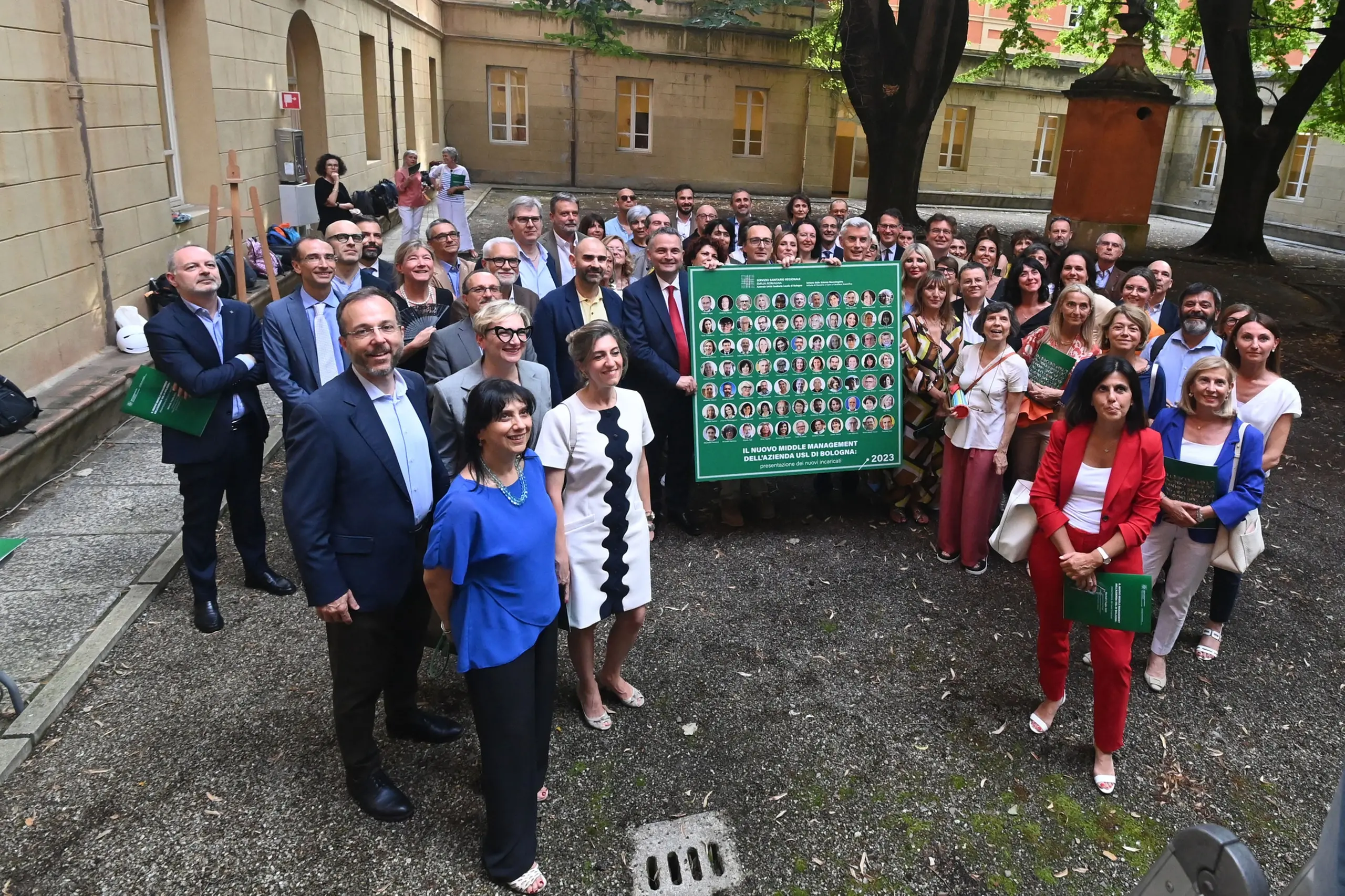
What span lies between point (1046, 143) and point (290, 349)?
32.0m

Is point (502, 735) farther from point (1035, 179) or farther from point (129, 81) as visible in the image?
point (1035, 179)

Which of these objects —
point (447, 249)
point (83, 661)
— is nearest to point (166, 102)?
point (447, 249)

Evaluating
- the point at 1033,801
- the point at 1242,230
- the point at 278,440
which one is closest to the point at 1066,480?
the point at 1033,801

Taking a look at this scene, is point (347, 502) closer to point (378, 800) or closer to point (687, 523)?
point (378, 800)

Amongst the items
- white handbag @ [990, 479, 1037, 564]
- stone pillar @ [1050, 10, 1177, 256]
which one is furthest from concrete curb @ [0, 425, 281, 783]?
stone pillar @ [1050, 10, 1177, 256]

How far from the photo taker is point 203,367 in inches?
180

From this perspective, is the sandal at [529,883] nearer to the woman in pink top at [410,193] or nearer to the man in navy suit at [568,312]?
the man in navy suit at [568,312]

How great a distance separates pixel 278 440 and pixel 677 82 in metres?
23.4

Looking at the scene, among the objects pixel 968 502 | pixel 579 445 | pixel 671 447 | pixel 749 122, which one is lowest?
pixel 968 502

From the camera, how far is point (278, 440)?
7.52m

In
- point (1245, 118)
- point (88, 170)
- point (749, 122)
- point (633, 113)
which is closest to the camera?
point (88, 170)

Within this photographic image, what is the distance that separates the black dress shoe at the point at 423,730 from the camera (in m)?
3.87

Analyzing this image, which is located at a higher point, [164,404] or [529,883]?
[164,404]

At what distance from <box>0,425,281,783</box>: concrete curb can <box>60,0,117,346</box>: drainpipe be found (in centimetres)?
360
